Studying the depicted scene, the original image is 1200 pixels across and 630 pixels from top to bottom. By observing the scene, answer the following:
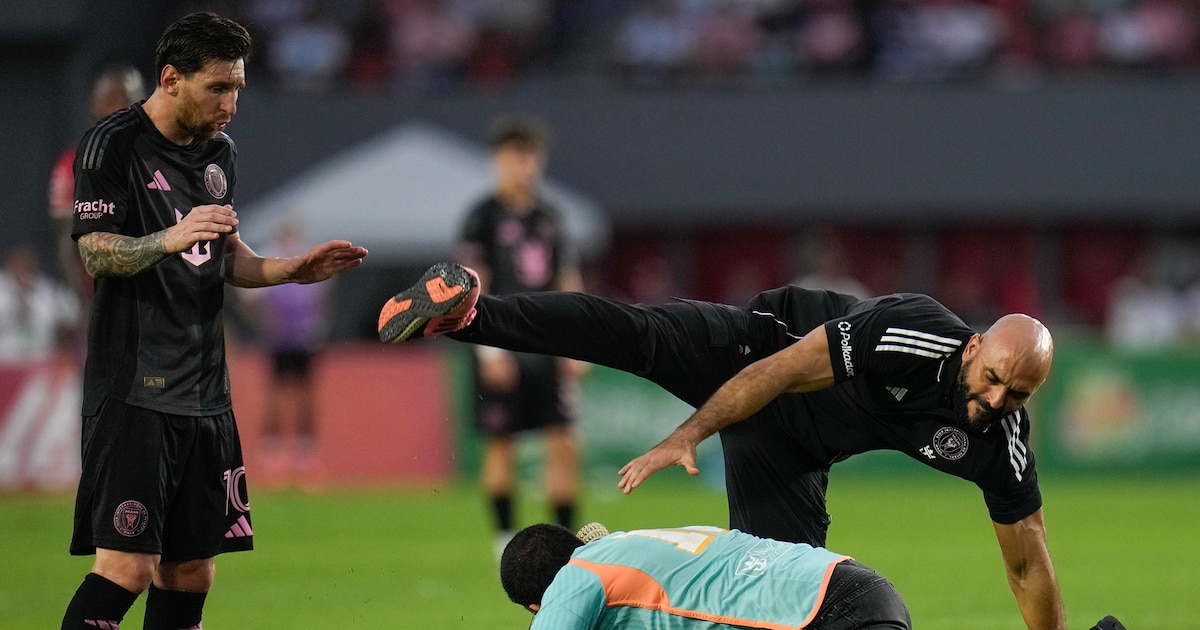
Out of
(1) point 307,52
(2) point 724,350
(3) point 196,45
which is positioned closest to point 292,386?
(1) point 307,52

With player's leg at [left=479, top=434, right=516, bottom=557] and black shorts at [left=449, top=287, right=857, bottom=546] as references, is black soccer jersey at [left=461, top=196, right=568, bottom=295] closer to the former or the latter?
player's leg at [left=479, top=434, right=516, bottom=557]

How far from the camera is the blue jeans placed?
16.0 ft

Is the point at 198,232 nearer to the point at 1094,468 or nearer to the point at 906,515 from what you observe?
the point at 906,515

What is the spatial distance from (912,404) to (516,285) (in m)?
4.62

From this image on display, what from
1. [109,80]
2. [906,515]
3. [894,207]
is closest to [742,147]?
[894,207]

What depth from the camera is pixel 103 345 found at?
17.6 ft

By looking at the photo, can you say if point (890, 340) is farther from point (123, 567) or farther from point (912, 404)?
point (123, 567)

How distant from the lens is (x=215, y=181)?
18.3ft

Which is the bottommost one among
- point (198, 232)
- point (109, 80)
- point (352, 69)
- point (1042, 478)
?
point (1042, 478)

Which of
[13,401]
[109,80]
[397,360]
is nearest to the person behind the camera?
[109,80]

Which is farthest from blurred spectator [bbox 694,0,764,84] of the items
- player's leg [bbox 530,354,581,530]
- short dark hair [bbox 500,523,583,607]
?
short dark hair [bbox 500,523,583,607]

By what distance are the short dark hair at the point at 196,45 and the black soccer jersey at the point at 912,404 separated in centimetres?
240

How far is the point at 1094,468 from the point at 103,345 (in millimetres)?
13223

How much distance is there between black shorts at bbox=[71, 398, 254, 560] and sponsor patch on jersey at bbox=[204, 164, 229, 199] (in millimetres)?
804
